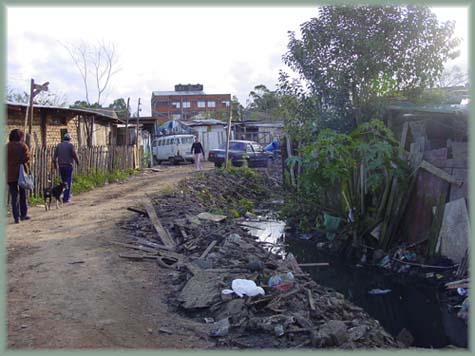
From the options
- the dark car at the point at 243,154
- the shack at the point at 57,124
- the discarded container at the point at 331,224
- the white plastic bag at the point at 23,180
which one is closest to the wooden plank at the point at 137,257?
the white plastic bag at the point at 23,180

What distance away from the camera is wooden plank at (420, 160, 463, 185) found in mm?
9477

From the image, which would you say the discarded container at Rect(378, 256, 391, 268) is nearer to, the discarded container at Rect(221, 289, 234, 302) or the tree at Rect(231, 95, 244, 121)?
the discarded container at Rect(221, 289, 234, 302)

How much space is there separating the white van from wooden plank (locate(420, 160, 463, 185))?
2310cm

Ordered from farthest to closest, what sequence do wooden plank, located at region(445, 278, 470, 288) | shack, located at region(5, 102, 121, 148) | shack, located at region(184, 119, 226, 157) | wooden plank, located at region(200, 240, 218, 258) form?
1. shack, located at region(184, 119, 226, 157)
2. shack, located at region(5, 102, 121, 148)
3. wooden plank, located at region(200, 240, 218, 258)
4. wooden plank, located at region(445, 278, 470, 288)

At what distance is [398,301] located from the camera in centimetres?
874

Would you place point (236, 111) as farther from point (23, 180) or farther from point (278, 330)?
point (278, 330)

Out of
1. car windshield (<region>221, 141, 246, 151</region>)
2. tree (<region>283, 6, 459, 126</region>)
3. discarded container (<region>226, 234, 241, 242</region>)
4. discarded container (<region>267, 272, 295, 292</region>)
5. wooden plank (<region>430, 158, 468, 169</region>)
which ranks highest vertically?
tree (<region>283, 6, 459, 126</region>)

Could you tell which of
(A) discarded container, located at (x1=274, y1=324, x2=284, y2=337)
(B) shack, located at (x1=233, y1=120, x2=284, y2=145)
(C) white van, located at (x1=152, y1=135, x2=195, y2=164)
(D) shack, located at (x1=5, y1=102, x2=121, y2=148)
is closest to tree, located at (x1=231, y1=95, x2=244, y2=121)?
(B) shack, located at (x1=233, y1=120, x2=284, y2=145)

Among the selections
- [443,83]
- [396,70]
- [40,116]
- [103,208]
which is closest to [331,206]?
[396,70]

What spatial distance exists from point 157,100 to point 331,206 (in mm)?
65057

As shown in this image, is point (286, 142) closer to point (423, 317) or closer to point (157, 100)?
point (423, 317)

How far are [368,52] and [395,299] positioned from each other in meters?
6.10

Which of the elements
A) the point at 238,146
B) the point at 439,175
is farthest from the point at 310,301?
the point at 238,146

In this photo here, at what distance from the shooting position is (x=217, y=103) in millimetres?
78000
